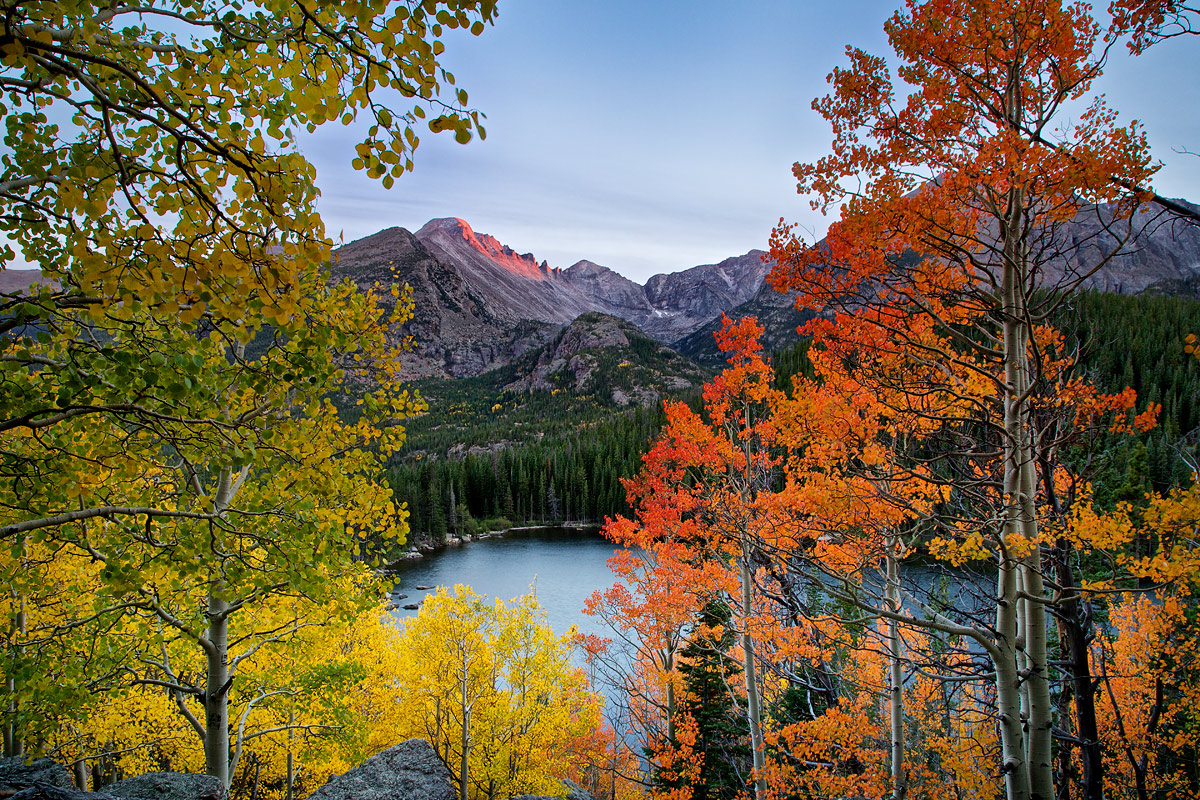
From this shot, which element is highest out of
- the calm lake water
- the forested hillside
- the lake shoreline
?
the forested hillside

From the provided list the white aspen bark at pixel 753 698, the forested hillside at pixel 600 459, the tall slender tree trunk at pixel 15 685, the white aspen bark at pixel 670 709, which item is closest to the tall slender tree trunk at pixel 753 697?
the white aspen bark at pixel 753 698

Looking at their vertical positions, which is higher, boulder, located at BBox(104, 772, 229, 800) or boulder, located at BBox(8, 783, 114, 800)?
boulder, located at BBox(8, 783, 114, 800)

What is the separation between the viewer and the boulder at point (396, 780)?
842cm

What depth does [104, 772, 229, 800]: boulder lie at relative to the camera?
5969 millimetres

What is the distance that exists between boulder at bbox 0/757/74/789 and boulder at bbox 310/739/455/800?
11.1 ft

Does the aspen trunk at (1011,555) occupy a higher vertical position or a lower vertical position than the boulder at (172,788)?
higher

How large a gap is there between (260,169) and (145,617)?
634cm

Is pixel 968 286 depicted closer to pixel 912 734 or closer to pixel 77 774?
pixel 77 774

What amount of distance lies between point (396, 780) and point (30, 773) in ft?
15.5

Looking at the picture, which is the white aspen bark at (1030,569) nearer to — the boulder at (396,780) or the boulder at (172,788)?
the boulder at (172,788)

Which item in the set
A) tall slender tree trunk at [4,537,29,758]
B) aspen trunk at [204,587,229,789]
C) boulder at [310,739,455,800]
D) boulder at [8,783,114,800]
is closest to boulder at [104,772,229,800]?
aspen trunk at [204,587,229,789]

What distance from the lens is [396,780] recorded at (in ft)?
28.7

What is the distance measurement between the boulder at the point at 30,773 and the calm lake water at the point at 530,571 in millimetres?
23263

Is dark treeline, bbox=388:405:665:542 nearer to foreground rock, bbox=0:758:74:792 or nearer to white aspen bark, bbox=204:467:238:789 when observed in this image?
foreground rock, bbox=0:758:74:792
